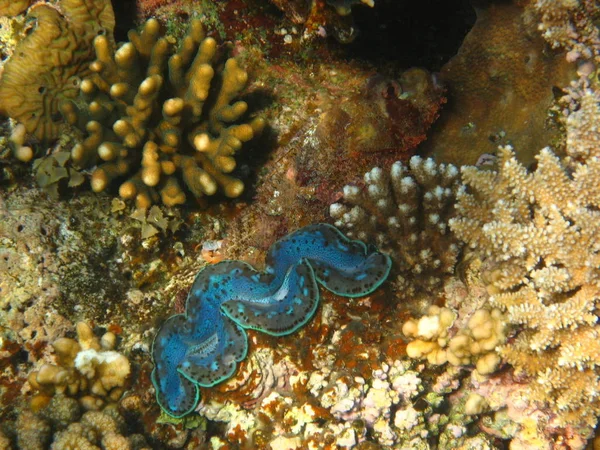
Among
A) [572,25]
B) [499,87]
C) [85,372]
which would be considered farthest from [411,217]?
[85,372]

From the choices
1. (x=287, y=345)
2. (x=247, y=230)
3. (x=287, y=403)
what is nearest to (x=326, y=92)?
(x=247, y=230)

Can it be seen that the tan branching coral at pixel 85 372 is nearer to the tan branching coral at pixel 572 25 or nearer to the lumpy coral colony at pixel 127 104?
the lumpy coral colony at pixel 127 104

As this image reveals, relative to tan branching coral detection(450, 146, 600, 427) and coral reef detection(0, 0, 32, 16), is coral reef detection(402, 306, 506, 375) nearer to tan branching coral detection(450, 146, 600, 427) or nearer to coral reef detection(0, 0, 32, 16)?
tan branching coral detection(450, 146, 600, 427)

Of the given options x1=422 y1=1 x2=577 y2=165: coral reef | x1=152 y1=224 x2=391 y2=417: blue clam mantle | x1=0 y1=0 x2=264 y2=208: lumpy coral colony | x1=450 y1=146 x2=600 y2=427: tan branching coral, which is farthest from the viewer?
x1=422 y1=1 x2=577 y2=165: coral reef

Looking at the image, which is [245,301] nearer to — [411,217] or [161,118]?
[411,217]

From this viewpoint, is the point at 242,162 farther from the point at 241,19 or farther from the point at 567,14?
the point at 567,14

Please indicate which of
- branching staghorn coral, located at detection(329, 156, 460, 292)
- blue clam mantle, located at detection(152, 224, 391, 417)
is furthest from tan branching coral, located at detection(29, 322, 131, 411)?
branching staghorn coral, located at detection(329, 156, 460, 292)
